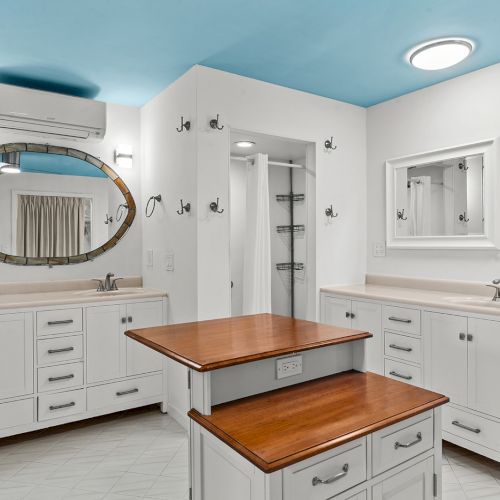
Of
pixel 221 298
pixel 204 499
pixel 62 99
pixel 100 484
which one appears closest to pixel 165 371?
pixel 221 298

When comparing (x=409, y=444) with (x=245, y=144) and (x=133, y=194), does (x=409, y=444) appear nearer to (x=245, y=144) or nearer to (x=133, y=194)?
(x=245, y=144)

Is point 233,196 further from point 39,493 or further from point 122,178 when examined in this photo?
point 39,493

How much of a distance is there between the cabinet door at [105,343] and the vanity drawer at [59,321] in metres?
0.07

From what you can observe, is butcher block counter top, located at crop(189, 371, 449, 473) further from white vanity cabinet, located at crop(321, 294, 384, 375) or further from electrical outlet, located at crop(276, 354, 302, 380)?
white vanity cabinet, located at crop(321, 294, 384, 375)

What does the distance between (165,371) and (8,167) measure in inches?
76.1

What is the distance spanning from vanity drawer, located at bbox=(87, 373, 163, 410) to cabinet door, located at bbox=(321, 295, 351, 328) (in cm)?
137

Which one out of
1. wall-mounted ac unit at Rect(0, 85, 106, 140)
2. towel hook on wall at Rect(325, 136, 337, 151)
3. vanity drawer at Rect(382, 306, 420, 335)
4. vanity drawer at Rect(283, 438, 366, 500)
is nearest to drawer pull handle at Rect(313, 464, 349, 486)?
vanity drawer at Rect(283, 438, 366, 500)

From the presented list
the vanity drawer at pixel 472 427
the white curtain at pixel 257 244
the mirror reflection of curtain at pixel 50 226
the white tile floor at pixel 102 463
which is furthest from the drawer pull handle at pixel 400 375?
the mirror reflection of curtain at pixel 50 226

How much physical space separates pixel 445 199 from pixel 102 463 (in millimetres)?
2920

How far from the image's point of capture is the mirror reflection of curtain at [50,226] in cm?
316

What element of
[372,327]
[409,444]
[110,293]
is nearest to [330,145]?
[372,327]

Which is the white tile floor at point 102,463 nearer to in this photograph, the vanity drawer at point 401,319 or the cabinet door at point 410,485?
the cabinet door at point 410,485

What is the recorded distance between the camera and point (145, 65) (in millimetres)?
2760

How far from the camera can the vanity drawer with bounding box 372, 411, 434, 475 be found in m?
1.27
